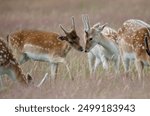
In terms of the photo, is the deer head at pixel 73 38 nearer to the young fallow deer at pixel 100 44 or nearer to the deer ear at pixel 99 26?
the young fallow deer at pixel 100 44

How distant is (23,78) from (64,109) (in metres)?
0.33

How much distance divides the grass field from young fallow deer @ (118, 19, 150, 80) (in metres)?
0.06

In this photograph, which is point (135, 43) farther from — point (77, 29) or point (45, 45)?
point (45, 45)

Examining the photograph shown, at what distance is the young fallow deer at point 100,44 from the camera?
454 centimetres

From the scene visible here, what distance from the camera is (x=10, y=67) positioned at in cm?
436

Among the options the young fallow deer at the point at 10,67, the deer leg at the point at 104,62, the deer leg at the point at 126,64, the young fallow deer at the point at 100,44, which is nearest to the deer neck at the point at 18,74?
the young fallow deer at the point at 10,67

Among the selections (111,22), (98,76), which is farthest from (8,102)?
(111,22)

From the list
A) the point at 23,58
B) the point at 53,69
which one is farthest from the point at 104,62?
the point at 23,58

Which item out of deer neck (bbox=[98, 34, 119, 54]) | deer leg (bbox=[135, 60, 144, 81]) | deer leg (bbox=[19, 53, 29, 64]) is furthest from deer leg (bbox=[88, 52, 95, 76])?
deer leg (bbox=[19, 53, 29, 64])

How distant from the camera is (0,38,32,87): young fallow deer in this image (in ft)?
14.2

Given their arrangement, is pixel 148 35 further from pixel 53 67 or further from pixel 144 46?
pixel 53 67

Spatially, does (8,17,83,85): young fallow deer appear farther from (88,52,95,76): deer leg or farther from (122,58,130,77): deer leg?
(122,58,130,77): deer leg

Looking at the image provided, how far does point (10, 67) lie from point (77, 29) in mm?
522

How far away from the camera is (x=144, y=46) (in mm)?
4406
